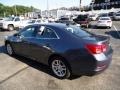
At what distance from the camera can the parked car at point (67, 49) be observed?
17.8 feet

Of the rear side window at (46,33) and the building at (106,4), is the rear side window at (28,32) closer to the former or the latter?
the rear side window at (46,33)

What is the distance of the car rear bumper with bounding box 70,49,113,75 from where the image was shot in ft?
17.5

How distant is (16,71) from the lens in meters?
6.82

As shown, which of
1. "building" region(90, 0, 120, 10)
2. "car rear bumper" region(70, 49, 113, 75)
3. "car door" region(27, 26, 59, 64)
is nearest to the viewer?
"car rear bumper" region(70, 49, 113, 75)

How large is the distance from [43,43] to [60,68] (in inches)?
38.6

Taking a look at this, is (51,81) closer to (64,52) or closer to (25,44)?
(64,52)

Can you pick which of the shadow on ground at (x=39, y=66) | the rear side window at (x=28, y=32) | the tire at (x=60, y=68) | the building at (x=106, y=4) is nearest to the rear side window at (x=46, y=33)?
the rear side window at (x=28, y=32)

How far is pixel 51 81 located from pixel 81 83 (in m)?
0.85

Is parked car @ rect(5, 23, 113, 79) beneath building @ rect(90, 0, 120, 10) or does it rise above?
beneath

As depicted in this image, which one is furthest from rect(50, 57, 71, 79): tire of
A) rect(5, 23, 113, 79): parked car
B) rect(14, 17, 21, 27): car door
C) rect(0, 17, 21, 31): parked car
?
rect(14, 17, 21, 27): car door

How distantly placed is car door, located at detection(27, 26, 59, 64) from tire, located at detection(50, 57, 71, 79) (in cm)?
31

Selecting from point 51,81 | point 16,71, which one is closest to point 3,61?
point 16,71

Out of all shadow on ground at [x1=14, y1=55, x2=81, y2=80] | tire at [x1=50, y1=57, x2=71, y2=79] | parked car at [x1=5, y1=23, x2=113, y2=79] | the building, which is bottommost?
shadow on ground at [x1=14, y1=55, x2=81, y2=80]

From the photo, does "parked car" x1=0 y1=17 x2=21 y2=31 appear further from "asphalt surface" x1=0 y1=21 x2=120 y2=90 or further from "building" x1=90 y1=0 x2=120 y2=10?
"building" x1=90 y1=0 x2=120 y2=10
